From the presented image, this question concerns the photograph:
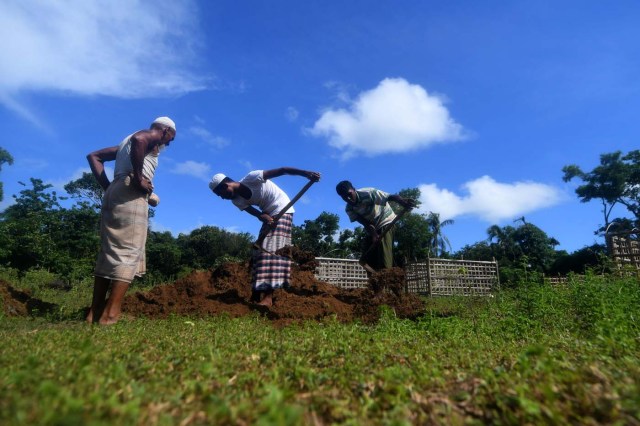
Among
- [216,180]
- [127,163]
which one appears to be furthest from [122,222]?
[216,180]

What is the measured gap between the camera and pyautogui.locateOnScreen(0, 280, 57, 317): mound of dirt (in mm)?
4487

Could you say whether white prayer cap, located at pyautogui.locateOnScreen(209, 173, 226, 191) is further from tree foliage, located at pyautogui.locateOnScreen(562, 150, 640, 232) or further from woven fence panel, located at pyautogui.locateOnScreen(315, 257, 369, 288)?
tree foliage, located at pyautogui.locateOnScreen(562, 150, 640, 232)

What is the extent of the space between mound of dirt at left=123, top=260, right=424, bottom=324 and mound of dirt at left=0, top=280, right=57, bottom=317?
36.0 inches

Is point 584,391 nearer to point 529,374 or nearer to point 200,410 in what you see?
point 529,374

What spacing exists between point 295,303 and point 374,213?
2.61 m

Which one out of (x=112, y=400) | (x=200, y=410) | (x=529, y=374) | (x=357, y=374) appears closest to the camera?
(x=112, y=400)

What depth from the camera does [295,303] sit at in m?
4.86

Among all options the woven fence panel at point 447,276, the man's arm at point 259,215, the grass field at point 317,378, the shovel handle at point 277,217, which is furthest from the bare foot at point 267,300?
the woven fence panel at point 447,276

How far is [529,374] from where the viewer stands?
1.79 metres

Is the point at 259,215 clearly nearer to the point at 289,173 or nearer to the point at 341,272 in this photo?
the point at 289,173

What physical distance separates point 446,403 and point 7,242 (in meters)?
18.5

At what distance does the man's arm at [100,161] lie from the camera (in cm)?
432

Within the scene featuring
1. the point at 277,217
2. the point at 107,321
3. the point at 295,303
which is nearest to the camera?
the point at 107,321

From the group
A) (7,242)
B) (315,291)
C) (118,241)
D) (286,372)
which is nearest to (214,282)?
(315,291)
